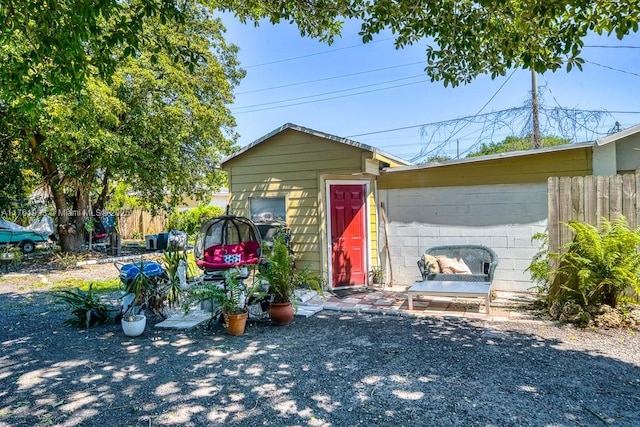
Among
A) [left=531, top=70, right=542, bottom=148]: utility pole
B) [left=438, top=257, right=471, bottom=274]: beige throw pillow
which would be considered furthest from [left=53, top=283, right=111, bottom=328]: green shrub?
[left=531, top=70, right=542, bottom=148]: utility pole

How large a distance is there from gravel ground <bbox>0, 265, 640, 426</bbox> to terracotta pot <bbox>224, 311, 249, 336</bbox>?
98 millimetres

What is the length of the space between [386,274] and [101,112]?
767cm

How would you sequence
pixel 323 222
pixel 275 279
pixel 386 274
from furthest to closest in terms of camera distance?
pixel 386 274 → pixel 323 222 → pixel 275 279

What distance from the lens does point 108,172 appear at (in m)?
13.0

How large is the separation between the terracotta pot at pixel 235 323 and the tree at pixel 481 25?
12.6ft

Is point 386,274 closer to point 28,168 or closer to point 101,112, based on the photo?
point 101,112

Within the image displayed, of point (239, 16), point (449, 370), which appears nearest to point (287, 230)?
point (239, 16)

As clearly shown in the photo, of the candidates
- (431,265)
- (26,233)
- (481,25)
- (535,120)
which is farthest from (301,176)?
(26,233)

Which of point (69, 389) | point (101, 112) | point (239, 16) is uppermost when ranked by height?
point (239, 16)

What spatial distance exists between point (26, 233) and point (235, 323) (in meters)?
12.7

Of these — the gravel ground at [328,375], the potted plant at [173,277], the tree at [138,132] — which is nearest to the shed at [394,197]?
the gravel ground at [328,375]

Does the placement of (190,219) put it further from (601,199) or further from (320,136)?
(601,199)

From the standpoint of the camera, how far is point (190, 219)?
18.5m

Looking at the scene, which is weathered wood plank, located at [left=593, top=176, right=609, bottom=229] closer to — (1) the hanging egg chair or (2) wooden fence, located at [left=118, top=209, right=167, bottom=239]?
(1) the hanging egg chair
